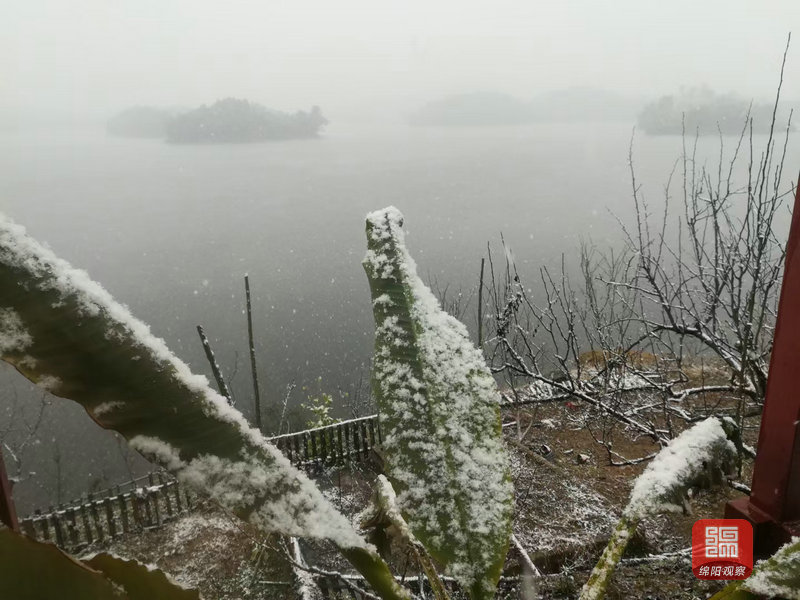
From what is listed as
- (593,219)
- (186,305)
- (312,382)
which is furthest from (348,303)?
(593,219)

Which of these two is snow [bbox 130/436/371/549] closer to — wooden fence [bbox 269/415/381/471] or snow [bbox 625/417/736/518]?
snow [bbox 625/417/736/518]

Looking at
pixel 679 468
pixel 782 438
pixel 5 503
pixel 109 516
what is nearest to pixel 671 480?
pixel 679 468

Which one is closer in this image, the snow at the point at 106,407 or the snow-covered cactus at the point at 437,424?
the snow at the point at 106,407

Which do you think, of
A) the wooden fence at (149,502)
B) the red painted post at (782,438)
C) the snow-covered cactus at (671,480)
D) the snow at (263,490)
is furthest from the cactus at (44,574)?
the wooden fence at (149,502)

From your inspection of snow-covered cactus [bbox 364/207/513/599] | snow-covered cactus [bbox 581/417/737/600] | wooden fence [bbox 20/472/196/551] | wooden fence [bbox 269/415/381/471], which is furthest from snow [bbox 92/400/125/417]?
wooden fence [bbox 269/415/381/471]

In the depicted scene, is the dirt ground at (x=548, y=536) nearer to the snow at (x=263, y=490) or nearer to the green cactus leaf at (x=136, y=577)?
the snow at (x=263, y=490)

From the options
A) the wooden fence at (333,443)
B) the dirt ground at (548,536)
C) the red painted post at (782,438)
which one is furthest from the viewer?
the wooden fence at (333,443)

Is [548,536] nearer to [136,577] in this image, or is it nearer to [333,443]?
[333,443]

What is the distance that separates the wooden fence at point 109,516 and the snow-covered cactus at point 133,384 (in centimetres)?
682

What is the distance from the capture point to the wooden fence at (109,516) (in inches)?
250

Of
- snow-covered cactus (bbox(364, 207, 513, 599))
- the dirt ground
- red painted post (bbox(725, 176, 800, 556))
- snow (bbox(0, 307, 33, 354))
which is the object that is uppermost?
snow (bbox(0, 307, 33, 354))

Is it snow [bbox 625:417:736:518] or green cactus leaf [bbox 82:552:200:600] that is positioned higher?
green cactus leaf [bbox 82:552:200:600]

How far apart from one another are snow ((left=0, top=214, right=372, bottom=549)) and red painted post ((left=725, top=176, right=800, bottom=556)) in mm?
1681

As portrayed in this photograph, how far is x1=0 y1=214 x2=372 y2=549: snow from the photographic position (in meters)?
0.38
